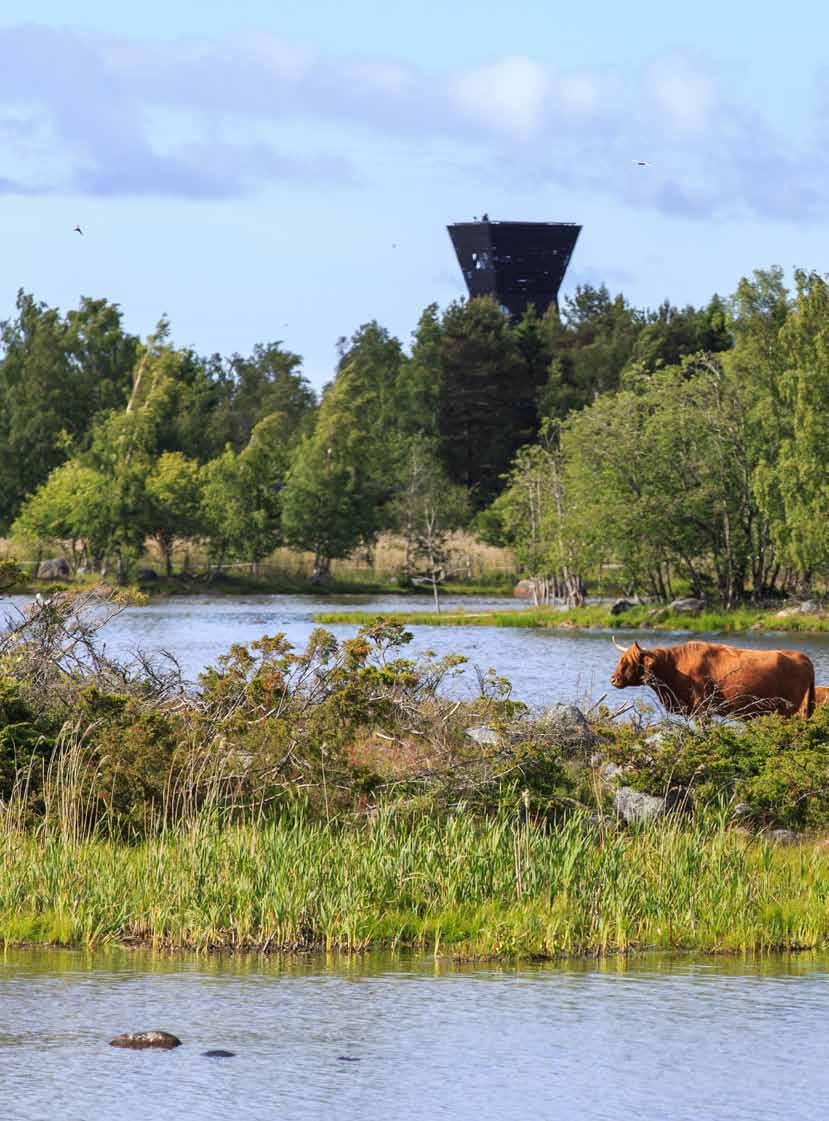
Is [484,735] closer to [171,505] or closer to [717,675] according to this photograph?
[717,675]

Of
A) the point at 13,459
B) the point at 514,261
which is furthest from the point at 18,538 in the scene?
the point at 514,261

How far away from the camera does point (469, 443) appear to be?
115250 mm

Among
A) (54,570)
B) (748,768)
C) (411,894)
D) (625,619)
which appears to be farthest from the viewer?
(54,570)

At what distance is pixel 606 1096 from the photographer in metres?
9.09

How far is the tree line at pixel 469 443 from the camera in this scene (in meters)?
66.2

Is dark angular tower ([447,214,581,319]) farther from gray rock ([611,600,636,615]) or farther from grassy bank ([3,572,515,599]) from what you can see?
gray rock ([611,600,636,615])

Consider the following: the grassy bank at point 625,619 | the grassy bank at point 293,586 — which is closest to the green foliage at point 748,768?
the grassy bank at point 625,619

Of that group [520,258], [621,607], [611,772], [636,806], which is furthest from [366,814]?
[520,258]

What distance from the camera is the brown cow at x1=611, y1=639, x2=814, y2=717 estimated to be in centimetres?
2252

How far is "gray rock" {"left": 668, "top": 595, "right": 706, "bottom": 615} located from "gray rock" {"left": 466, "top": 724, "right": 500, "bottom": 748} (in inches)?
1832

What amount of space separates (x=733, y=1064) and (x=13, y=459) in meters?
108

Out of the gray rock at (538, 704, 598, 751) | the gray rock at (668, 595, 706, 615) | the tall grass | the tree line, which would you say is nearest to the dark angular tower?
the tree line

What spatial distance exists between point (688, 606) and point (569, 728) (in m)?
46.6

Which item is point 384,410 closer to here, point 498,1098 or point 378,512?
point 378,512
